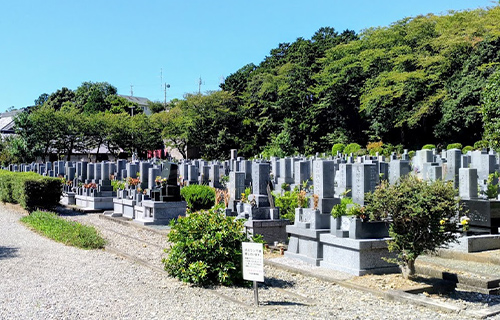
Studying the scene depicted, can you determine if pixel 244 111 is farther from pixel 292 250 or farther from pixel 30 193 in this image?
pixel 292 250

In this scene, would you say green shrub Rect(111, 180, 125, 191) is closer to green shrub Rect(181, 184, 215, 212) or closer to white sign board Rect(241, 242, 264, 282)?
green shrub Rect(181, 184, 215, 212)

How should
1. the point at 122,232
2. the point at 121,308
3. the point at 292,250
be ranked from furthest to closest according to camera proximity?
1. the point at 122,232
2. the point at 292,250
3. the point at 121,308

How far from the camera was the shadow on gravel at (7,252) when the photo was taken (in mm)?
10125

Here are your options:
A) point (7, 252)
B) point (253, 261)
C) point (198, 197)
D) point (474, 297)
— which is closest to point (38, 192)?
point (198, 197)

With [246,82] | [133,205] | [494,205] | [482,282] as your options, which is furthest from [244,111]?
→ [482,282]

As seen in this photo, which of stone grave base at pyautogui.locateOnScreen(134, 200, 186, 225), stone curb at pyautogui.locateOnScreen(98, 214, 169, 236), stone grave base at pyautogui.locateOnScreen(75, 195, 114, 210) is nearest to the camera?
stone curb at pyautogui.locateOnScreen(98, 214, 169, 236)

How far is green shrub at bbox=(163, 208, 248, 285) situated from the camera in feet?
25.3

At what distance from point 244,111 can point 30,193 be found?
35.2m

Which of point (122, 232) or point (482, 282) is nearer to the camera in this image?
point (482, 282)

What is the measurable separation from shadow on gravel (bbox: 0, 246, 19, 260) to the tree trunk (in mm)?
7896

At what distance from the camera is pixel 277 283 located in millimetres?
8031

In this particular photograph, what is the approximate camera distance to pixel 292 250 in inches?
399

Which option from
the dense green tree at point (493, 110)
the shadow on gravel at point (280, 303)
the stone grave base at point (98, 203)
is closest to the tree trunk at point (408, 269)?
the shadow on gravel at point (280, 303)

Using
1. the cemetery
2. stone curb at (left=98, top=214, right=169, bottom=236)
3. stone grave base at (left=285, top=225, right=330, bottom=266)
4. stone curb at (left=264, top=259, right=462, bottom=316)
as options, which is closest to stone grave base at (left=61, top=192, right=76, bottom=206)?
the cemetery
